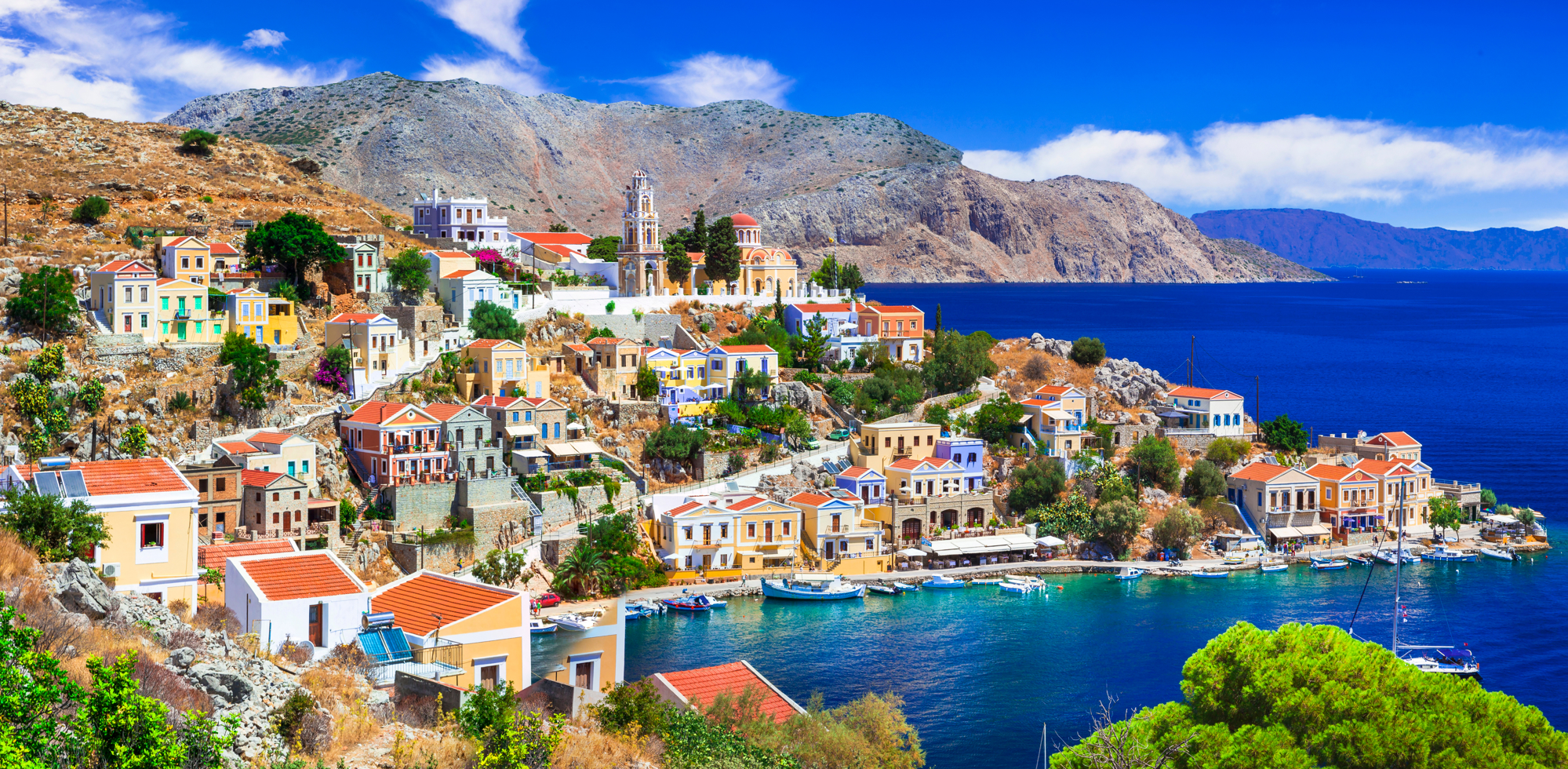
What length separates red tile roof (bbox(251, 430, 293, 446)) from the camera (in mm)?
46094

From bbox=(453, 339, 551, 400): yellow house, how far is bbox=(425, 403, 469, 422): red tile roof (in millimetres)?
3896

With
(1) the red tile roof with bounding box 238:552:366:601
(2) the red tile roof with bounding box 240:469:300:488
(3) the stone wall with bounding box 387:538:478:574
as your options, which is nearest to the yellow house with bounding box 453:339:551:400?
(3) the stone wall with bounding box 387:538:478:574

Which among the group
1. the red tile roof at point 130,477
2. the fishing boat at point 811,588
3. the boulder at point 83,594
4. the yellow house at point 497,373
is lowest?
the fishing boat at point 811,588

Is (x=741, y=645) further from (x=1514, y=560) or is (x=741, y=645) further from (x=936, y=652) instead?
(x=1514, y=560)

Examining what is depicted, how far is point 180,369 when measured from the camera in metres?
49.5

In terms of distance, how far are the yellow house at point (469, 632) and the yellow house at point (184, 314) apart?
32135 mm

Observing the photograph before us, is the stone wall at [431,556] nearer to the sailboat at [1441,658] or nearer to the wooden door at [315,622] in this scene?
the wooden door at [315,622]

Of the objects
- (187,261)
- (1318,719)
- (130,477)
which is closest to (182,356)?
(187,261)

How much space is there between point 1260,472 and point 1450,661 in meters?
18.1

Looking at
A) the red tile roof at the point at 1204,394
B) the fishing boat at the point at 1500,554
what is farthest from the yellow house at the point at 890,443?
the fishing boat at the point at 1500,554

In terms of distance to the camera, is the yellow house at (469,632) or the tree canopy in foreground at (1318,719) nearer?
the tree canopy in foreground at (1318,719)

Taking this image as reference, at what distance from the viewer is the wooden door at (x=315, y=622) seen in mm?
21969

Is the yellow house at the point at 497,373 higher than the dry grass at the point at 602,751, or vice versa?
the yellow house at the point at 497,373

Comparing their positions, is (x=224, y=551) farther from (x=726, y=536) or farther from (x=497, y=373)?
(x=726, y=536)
